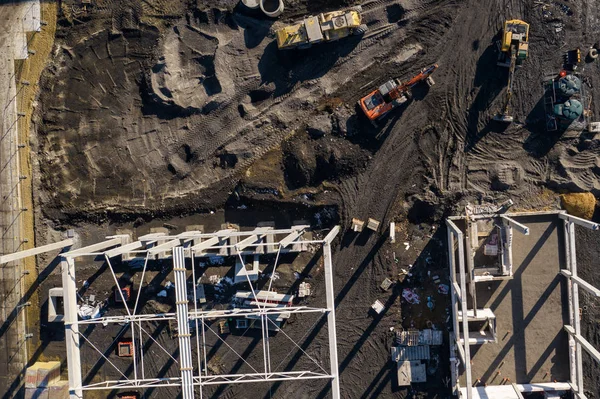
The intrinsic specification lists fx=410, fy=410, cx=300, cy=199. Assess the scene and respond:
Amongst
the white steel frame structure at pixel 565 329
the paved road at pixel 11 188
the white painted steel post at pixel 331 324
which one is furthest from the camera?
the paved road at pixel 11 188

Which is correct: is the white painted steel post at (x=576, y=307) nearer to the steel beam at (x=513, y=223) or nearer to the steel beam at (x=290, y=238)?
the steel beam at (x=513, y=223)

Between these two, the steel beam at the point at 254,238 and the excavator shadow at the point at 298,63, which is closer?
the steel beam at the point at 254,238

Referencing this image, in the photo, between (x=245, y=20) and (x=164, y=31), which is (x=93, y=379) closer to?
(x=164, y=31)

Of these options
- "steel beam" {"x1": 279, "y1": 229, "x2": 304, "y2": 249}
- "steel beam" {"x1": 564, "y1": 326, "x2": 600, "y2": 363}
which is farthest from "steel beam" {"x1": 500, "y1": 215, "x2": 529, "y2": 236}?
"steel beam" {"x1": 279, "y1": 229, "x2": 304, "y2": 249}

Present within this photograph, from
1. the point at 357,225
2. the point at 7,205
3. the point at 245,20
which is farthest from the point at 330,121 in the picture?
the point at 7,205

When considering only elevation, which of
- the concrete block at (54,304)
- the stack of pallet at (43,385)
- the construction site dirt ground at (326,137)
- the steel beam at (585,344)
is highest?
the construction site dirt ground at (326,137)

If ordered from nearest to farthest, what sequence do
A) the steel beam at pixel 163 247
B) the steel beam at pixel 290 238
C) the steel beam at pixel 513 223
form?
the steel beam at pixel 163 247
the steel beam at pixel 513 223
the steel beam at pixel 290 238

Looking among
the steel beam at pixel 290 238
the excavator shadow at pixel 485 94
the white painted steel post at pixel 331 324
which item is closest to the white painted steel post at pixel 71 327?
the steel beam at pixel 290 238
